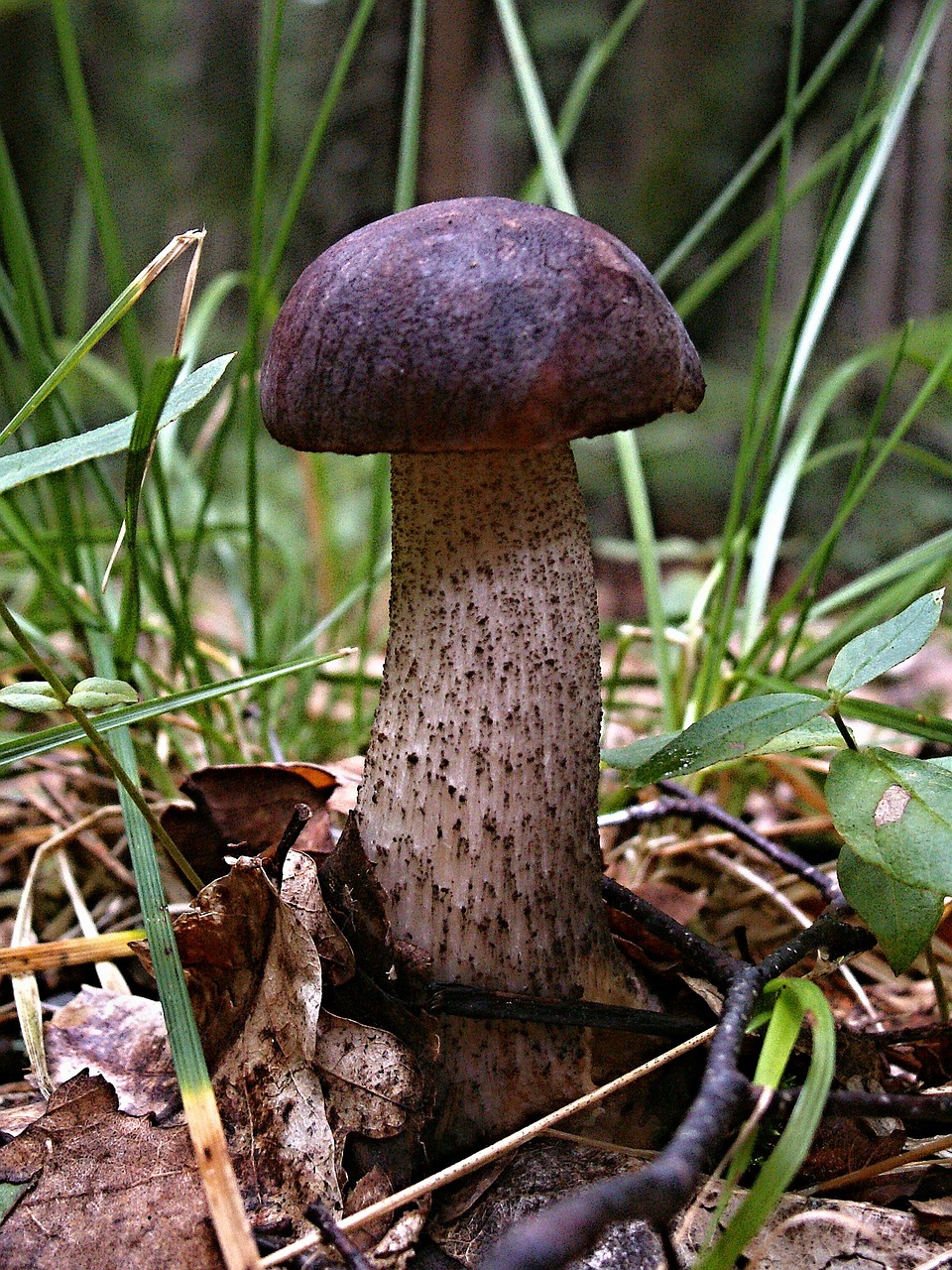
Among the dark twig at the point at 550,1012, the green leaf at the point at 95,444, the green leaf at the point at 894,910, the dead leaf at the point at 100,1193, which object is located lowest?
the dead leaf at the point at 100,1193

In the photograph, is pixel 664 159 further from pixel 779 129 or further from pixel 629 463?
pixel 629 463

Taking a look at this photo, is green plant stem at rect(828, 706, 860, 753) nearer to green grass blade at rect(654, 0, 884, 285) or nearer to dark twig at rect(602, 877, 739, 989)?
dark twig at rect(602, 877, 739, 989)

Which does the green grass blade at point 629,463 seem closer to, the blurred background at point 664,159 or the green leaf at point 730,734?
the green leaf at point 730,734

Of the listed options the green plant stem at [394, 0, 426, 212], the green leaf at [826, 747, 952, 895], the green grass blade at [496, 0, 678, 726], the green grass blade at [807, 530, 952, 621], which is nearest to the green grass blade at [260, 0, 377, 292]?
the green plant stem at [394, 0, 426, 212]

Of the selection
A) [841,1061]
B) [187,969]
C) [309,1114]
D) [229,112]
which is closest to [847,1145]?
[841,1061]

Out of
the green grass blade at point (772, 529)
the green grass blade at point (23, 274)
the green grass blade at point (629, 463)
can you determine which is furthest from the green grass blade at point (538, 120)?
the green grass blade at point (23, 274)
